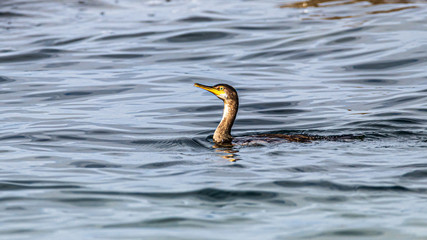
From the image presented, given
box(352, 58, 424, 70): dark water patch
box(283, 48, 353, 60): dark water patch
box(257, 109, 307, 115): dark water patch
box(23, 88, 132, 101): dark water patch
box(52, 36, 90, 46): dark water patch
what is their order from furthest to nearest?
1. box(52, 36, 90, 46): dark water patch
2. box(283, 48, 353, 60): dark water patch
3. box(352, 58, 424, 70): dark water patch
4. box(23, 88, 132, 101): dark water patch
5. box(257, 109, 307, 115): dark water patch

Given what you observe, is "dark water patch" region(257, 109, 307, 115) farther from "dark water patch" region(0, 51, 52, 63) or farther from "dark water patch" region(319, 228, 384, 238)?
"dark water patch" region(0, 51, 52, 63)

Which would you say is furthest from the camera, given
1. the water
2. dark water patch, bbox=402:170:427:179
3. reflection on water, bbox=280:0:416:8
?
reflection on water, bbox=280:0:416:8

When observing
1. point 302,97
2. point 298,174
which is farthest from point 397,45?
point 298,174

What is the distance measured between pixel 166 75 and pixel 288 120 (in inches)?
190

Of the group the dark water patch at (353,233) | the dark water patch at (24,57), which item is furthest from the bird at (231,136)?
the dark water patch at (24,57)

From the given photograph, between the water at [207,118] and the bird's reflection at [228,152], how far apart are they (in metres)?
0.09

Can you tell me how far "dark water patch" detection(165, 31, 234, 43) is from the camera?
21.5 metres

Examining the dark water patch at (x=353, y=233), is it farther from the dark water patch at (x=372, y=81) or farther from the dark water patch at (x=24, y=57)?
the dark water patch at (x=24, y=57)

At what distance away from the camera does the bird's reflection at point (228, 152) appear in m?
10.3

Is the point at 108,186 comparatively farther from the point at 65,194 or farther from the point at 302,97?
the point at 302,97

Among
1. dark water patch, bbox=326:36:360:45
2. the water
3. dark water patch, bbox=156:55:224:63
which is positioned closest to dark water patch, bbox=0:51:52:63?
the water

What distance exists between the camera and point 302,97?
1512 cm

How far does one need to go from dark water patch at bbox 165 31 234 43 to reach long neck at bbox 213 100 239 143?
9472 millimetres

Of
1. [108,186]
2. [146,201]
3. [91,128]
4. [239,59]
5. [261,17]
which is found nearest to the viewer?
[146,201]
